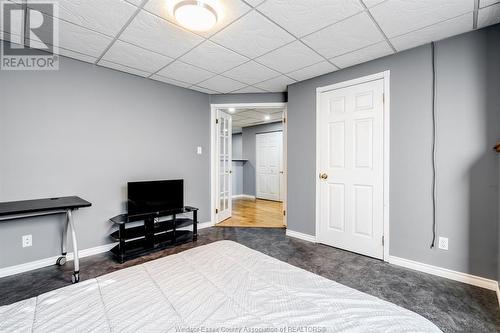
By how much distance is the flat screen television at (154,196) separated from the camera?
2.99m

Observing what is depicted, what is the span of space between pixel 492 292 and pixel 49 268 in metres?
4.42

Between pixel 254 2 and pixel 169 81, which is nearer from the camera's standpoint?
pixel 254 2

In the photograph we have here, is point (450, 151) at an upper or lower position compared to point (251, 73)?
lower

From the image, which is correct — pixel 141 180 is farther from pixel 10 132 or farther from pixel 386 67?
pixel 386 67

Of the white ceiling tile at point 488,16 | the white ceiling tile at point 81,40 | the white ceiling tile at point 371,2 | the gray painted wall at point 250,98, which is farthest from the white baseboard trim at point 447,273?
the white ceiling tile at point 81,40

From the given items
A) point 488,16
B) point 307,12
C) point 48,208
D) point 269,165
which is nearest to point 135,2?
point 307,12

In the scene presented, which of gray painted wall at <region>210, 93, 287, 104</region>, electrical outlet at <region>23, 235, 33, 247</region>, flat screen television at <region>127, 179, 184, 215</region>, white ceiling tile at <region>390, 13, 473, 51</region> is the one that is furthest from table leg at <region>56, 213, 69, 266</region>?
white ceiling tile at <region>390, 13, 473, 51</region>

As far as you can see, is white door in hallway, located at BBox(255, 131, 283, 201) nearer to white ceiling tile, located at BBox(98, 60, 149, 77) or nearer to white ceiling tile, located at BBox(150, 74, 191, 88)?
white ceiling tile, located at BBox(150, 74, 191, 88)

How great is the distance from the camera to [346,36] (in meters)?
2.27

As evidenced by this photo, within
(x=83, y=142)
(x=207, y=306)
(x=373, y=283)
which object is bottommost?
(x=373, y=283)

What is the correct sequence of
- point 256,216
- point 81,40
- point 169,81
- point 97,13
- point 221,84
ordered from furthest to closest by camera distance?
point 256,216 < point 221,84 < point 169,81 < point 81,40 < point 97,13

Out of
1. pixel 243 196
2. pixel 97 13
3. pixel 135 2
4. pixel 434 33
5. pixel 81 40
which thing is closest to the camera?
pixel 135 2

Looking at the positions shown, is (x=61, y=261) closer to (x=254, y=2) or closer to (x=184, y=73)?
(x=184, y=73)

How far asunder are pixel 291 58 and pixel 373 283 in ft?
8.46
